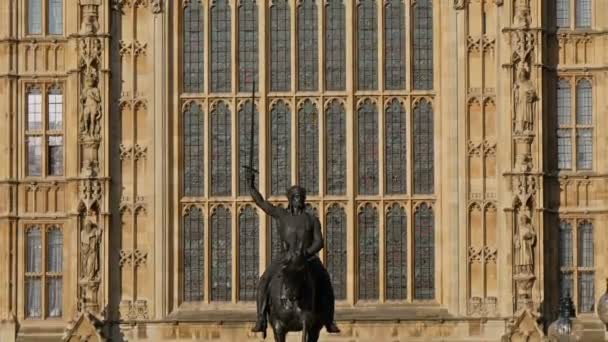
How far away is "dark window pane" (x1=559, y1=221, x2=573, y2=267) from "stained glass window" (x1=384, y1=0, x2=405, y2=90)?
415 centimetres

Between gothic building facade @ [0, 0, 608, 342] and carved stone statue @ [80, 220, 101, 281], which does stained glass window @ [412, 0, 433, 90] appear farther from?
carved stone statue @ [80, 220, 101, 281]

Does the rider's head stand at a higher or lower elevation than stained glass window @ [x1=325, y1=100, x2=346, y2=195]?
lower

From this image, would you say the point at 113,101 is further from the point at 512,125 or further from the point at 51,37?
the point at 512,125

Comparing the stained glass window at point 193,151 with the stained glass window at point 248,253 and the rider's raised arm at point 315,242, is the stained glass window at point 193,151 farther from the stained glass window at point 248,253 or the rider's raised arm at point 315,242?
the rider's raised arm at point 315,242

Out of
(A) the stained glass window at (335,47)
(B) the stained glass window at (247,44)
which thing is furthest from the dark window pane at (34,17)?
(A) the stained glass window at (335,47)

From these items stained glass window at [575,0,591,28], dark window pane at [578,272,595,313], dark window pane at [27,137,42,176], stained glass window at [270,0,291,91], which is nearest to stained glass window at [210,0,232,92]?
stained glass window at [270,0,291,91]

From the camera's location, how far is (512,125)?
4997 centimetres

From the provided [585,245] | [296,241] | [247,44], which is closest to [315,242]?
[296,241]

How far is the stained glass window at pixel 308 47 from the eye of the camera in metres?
51.0

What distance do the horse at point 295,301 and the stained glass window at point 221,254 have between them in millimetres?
16760

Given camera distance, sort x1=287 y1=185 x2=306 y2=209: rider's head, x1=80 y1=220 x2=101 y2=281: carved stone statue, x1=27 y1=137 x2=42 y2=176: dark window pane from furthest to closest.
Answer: x1=27 y1=137 x2=42 y2=176: dark window pane < x1=80 y1=220 x2=101 y2=281: carved stone statue < x1=287 y1=185 x2=306 y2=209: rider's head

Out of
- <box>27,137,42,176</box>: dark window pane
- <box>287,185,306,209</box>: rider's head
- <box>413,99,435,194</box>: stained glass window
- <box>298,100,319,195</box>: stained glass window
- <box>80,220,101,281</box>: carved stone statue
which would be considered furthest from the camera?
<box>27,137,42,176</box>: dark window pane

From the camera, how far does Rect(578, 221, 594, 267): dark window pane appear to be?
50.4 m

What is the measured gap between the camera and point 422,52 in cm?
5091
